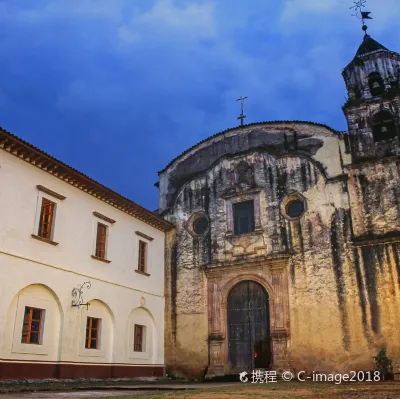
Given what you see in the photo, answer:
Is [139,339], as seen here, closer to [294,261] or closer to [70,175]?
[294,261]

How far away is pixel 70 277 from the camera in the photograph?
49.7 ft

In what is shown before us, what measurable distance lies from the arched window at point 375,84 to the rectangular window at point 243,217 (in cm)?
709

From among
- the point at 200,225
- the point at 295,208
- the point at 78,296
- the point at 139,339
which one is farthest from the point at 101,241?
the point at 295,208

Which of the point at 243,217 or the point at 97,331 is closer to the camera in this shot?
the point at 97,331

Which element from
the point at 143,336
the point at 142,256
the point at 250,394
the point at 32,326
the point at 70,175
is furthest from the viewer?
the point at 142,256

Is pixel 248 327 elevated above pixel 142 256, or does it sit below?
below

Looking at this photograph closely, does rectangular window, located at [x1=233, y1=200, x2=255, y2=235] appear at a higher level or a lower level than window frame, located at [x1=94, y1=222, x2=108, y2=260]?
higher

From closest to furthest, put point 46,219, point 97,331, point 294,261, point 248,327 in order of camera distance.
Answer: point 46,219
point 97,331
point 294,261
point 248,327

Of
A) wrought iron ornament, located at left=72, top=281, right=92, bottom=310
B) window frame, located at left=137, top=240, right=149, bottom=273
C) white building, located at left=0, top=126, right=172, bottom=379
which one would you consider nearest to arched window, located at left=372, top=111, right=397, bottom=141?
white building, located at left=0, top=126, right=172, bottom=379

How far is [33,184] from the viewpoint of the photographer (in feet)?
47.2

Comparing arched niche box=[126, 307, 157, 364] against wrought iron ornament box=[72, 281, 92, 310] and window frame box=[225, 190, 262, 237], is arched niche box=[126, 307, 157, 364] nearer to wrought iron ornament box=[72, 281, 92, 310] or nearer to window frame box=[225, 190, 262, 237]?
wrought iron ornament box=[72, 281, 92, 310]

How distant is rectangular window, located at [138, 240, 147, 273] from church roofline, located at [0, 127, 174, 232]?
3.39 feet

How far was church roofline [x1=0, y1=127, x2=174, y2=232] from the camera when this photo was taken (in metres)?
13.5

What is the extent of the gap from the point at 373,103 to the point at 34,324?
15.5 metres
